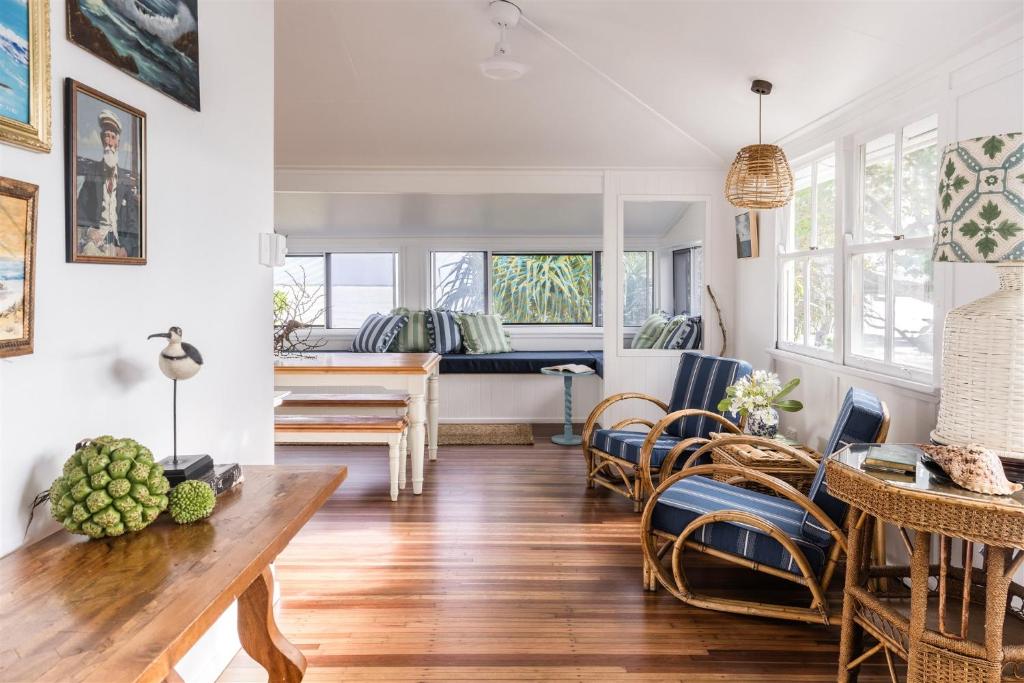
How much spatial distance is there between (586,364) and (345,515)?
3.14 meters

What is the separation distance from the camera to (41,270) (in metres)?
1.55

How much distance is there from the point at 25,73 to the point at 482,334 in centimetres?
577

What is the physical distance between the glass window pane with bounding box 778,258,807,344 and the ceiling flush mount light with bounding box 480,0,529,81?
2191mm

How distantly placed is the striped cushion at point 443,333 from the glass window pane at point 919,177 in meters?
4.38

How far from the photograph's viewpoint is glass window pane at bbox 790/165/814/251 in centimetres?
459

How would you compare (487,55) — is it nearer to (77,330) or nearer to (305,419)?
(305,419)

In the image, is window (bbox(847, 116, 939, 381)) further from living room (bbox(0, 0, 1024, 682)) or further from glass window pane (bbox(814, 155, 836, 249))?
glass window pane (bbox(814, 155, 836, 249))

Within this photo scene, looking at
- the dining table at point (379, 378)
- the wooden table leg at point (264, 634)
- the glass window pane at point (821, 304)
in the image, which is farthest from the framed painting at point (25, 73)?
the glass window pane at point (821, 304)

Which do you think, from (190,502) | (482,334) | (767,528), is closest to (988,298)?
(767,528)

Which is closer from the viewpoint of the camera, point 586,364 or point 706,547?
point 706,547

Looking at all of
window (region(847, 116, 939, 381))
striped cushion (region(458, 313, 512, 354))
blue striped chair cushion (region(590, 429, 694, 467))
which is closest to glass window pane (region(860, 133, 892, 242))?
window (region(847, 116, 939, 381))

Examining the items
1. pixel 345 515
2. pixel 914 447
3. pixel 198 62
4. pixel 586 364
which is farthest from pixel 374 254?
pixel 914 447

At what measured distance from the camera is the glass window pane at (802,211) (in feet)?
15.1

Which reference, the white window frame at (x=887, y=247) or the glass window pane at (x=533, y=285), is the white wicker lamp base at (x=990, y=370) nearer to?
the white window frame at (x=887, y=247)
